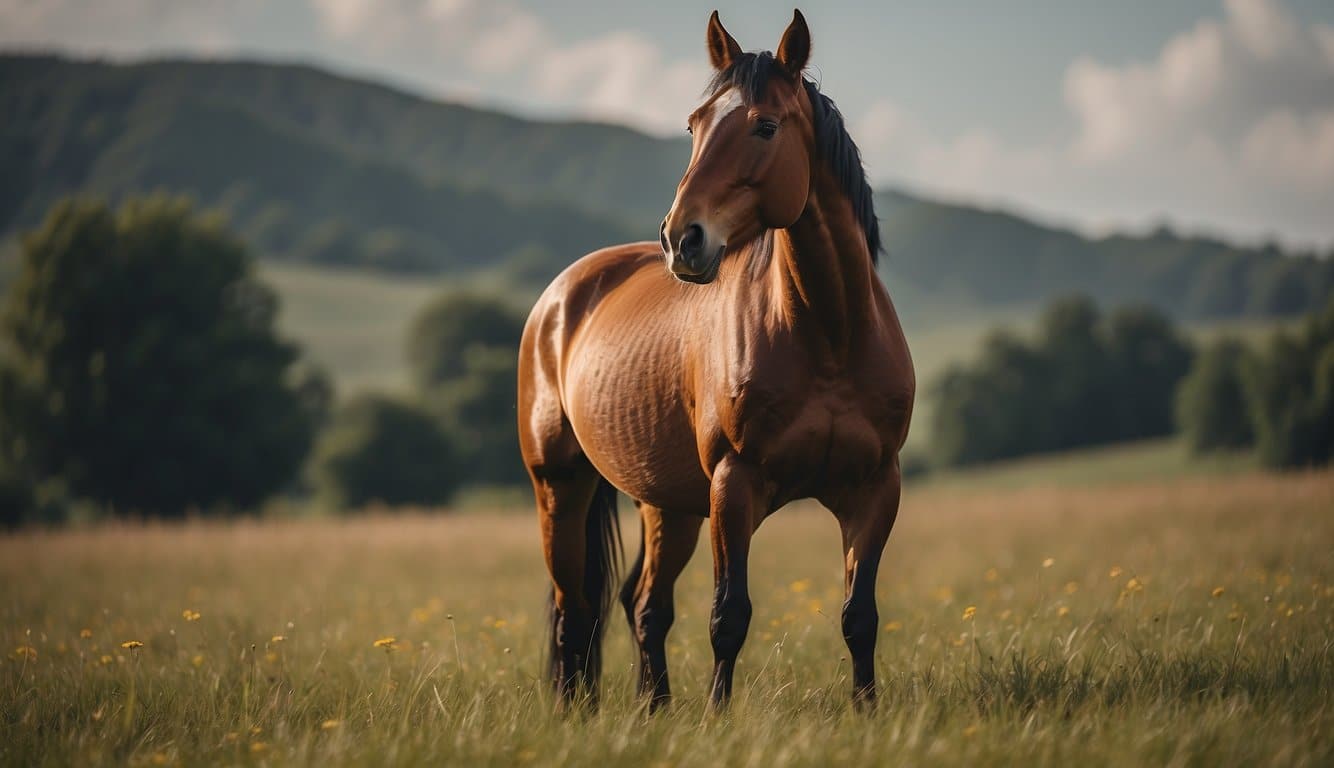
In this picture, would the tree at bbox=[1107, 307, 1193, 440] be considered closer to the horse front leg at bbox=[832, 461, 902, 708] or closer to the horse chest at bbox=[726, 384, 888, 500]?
the horse front leg at bbox=[832, 461, 902, 708]

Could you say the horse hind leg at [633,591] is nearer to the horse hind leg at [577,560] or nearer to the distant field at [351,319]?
the horse hind leg at [577,560]

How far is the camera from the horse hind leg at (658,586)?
17.3 ft

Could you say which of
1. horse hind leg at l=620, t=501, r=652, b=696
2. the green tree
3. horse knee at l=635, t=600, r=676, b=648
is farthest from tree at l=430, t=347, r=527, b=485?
horse knee at l=635, t=600, r=676, b=648

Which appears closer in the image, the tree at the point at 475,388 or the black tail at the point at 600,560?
the black tail at the point at 600,560

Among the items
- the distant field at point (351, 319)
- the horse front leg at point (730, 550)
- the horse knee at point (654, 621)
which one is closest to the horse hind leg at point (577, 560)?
the horse knee at point (654, 621)

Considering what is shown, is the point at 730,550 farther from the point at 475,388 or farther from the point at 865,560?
the point at 475,388

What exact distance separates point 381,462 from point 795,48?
49.8m

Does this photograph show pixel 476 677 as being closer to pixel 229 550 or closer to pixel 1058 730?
pixel 1058 730

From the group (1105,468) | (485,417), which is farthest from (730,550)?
(485,417)

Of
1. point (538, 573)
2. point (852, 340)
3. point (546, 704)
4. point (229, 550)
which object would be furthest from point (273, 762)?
point (229, 550)

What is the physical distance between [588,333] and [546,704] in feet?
7.06

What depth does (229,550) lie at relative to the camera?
17.6m

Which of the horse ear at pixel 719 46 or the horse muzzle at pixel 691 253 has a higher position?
the horse ear at pixel 719 46

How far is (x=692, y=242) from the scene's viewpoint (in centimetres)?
364
